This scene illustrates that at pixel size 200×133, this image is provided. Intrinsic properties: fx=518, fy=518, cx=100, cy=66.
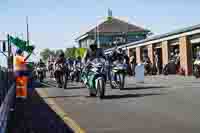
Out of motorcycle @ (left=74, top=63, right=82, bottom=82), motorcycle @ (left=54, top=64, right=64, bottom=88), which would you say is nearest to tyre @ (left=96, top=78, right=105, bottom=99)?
motorcycle @ (left=54, top=64, right=64, bottom=88)

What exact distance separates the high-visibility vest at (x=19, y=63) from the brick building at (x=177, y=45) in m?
19.5

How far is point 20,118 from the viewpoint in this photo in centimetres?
1191

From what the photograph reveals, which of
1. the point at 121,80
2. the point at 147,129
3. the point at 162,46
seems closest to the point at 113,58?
the point at 121,80

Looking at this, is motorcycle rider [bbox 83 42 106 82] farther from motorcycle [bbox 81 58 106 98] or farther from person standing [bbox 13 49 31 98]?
person standing [bbox 13 49 31 98]

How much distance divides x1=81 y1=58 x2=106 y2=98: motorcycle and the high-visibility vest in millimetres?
2224

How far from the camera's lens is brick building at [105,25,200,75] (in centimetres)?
3566

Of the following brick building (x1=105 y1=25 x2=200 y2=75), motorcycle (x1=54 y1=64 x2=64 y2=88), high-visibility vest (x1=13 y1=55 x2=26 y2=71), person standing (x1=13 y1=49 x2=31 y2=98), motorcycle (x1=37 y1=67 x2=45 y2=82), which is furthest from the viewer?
brick building (x1=105 y1=25 x2=200 y2=75)

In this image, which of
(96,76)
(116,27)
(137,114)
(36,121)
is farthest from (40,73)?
(116,27)

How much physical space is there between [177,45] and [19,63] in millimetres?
25315

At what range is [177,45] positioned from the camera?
40094 mm

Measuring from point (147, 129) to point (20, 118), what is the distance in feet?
12.0

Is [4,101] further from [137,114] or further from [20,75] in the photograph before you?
[20,75]

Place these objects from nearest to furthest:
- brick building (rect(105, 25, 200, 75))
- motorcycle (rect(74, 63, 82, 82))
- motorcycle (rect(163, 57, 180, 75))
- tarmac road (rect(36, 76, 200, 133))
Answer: tarmac road (rect(36, 76, 200, 133)) → motorcycle (rect(74, 63, 82, 82)) → brick building (rect(105, 25, 200, 75)) → motorcycle (rect(163, 57, 180, 75))

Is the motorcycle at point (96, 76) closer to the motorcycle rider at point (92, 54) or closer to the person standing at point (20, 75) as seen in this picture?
the motorcycle rider at point (92, 54)
